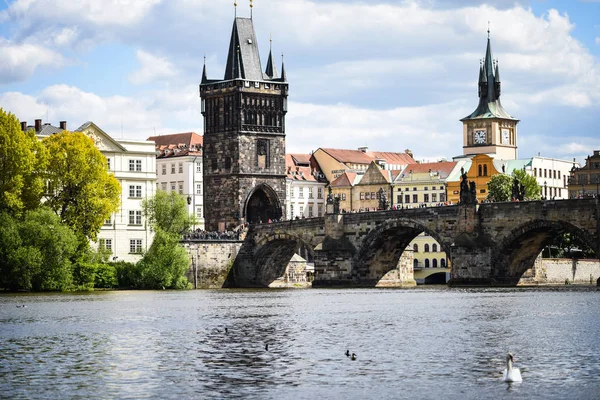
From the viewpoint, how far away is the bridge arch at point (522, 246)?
282ft

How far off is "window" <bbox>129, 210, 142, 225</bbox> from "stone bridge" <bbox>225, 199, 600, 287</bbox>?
10311 millimetres

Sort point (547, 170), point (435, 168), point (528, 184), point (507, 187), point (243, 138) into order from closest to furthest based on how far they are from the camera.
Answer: point (243, 138) → point (507, 187) → point (528, 184) → point (435, 168) → point (547, 170)

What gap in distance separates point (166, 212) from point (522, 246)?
28.7 m

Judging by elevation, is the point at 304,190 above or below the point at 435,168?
below

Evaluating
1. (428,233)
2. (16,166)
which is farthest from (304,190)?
(16,166)

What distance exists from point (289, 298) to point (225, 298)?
13.2 ft

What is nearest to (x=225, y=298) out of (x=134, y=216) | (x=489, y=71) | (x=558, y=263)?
(x=134, y=216)

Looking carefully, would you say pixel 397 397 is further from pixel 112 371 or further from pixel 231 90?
pixel 231 90

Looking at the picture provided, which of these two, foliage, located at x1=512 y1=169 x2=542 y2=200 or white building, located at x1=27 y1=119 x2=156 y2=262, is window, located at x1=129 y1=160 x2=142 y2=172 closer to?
white building, located at x1=27 y1=119 x2=156 y2=262

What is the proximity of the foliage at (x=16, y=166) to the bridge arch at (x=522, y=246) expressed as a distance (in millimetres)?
31145

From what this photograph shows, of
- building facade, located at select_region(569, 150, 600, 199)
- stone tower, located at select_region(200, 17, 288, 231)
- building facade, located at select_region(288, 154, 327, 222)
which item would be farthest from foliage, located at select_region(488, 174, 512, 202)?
building facade, located at select_region(288, 154, 327, 222)

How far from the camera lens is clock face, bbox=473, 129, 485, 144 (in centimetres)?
17375

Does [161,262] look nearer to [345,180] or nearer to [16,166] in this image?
[16,166]

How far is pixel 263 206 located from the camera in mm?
118750
